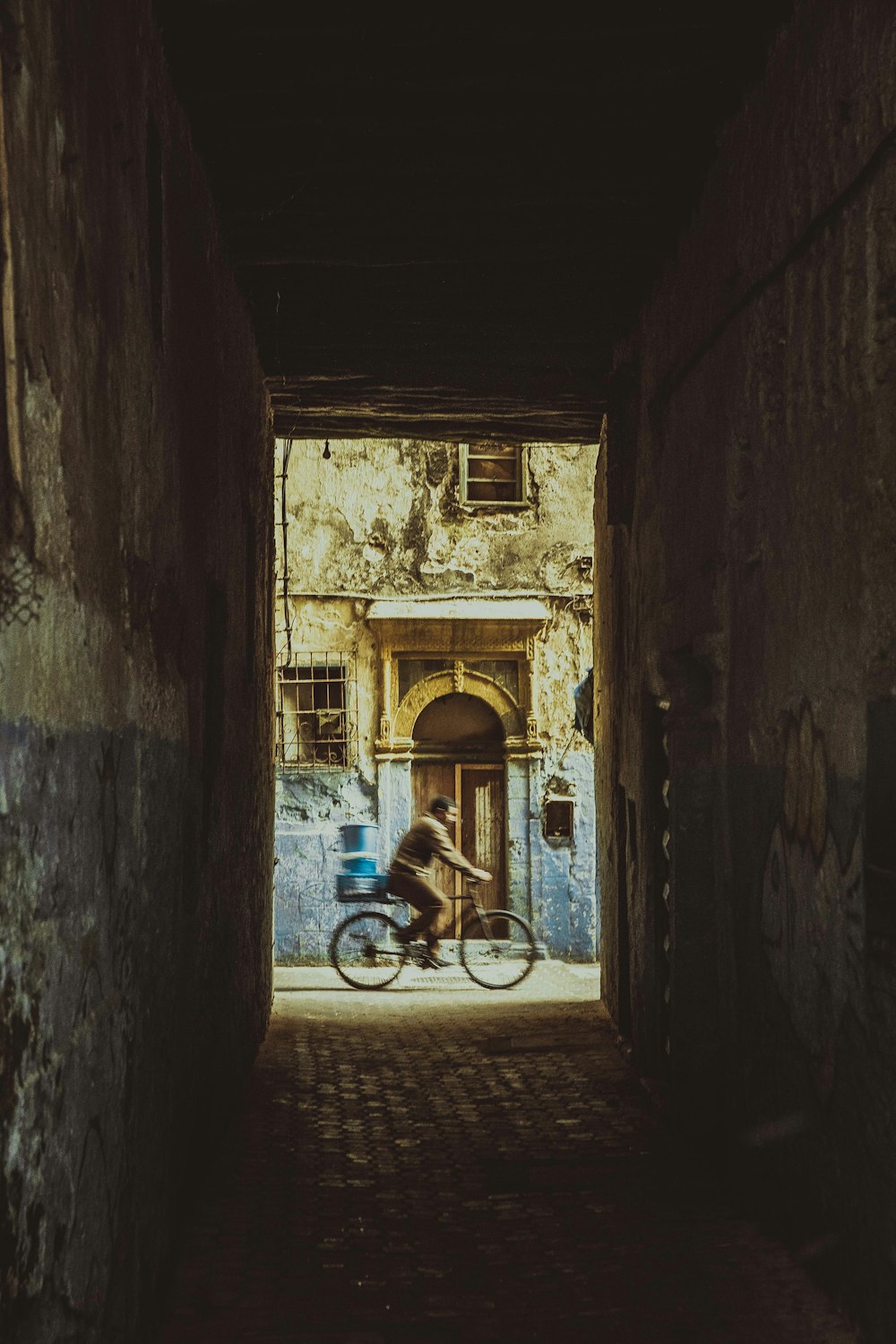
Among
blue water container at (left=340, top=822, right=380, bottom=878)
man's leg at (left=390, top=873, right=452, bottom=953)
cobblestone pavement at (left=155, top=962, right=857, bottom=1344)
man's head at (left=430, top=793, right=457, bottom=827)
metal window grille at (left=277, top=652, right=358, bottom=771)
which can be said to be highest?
metal window grille at (left=277, top=652, right=358, bottom=771)

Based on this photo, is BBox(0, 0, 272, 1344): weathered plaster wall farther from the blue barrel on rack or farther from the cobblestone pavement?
the blue barrel on rack

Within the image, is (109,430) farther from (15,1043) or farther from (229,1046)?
(229,1046)

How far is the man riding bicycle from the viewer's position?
11.6 meters

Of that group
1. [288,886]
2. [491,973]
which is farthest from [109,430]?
[288,886]

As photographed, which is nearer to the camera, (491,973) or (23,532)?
(23,532)

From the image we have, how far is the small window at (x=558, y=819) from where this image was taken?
16.4 meters

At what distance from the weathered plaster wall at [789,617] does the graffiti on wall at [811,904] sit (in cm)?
1

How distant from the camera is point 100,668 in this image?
3289 mm

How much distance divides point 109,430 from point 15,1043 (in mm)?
1603

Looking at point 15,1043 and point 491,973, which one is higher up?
point 15,1043

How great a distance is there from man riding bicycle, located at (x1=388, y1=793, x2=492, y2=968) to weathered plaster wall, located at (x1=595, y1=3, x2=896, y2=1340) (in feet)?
15.7

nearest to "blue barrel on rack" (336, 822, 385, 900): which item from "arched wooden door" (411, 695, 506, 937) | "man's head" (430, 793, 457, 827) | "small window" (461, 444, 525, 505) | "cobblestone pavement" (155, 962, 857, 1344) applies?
"arched wooden door" (411, 695, 506, 937)

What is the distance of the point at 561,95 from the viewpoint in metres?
5.04

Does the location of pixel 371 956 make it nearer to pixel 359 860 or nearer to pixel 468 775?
pixel 359 860
